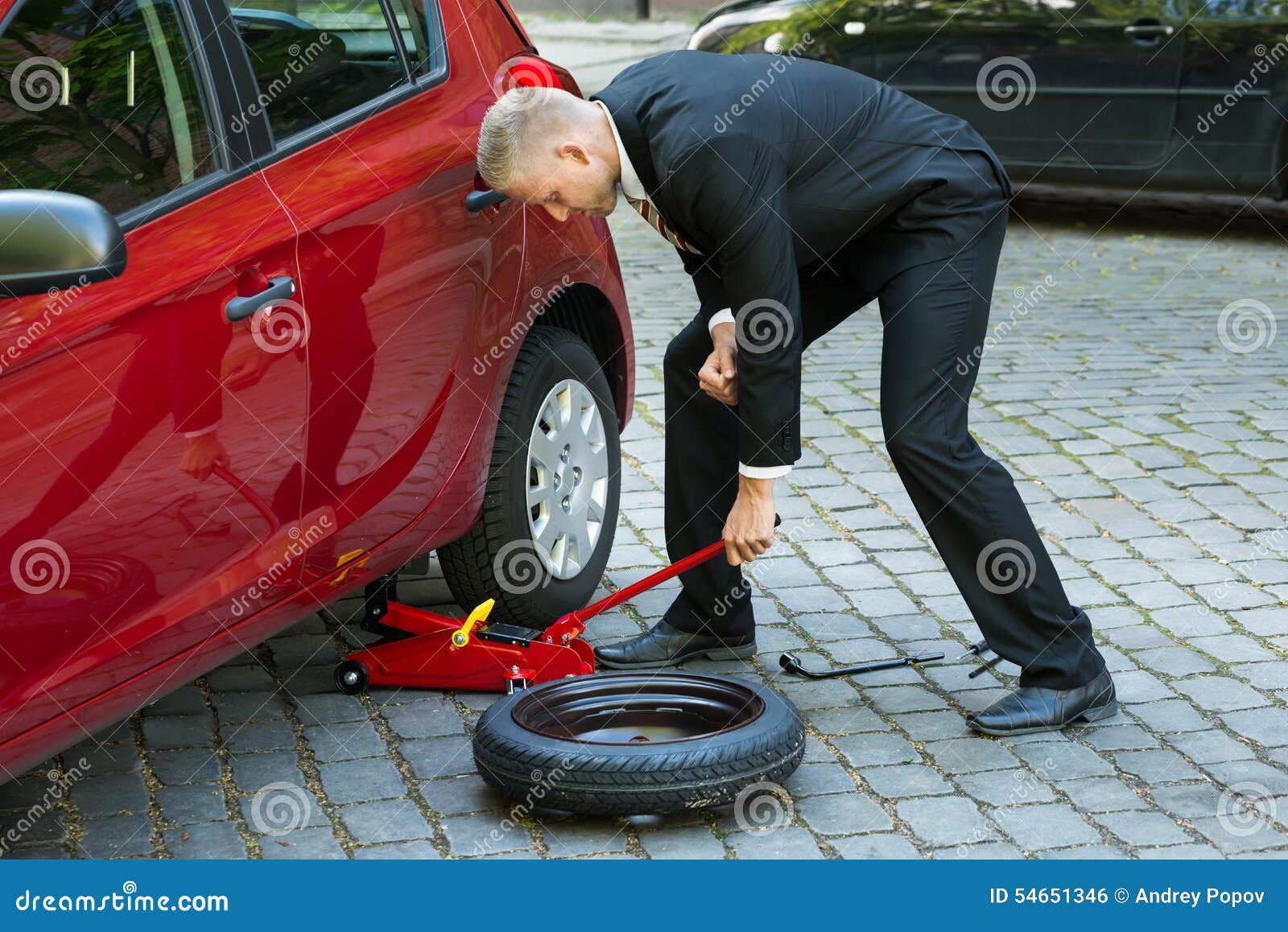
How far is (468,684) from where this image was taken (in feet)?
13.8

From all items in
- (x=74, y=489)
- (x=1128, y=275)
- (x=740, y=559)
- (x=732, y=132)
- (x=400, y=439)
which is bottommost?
(x=1128, y=275)

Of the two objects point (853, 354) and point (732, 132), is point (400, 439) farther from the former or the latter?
point (853, 354)

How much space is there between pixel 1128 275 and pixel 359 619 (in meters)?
5.83

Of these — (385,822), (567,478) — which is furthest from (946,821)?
(567,478)

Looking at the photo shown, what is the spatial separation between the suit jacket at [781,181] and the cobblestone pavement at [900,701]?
0.84 metres

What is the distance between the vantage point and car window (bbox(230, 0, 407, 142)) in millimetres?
3584

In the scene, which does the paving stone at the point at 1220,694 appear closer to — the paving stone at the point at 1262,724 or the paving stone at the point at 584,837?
the paving stone at the point at 1262,724

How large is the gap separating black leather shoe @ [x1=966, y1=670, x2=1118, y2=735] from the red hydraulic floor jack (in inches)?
30.2

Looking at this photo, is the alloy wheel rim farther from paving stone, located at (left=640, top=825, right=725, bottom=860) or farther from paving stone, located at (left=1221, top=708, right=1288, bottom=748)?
paving stone, located at (left=1221, top=708, right=1288, bottom=748)

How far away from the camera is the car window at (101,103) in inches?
121

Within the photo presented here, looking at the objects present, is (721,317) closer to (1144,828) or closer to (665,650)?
(665,650)

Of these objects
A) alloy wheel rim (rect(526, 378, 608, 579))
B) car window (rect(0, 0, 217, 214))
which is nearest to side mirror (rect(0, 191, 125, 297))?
car window (rect(0, 0, 217, 214))
